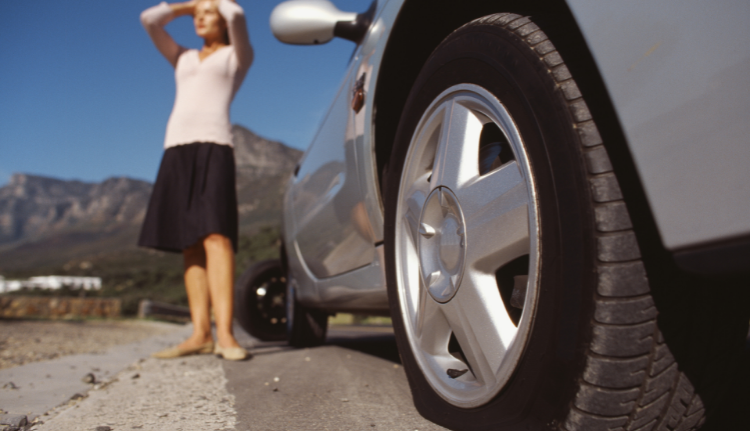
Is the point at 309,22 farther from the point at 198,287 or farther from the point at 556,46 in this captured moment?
the point at 198,287

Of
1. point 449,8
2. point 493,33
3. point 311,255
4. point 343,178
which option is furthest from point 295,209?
point 493,33

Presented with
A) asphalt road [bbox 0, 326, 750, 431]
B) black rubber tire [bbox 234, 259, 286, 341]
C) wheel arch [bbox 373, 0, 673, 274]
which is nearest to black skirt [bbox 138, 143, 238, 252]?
asphalt road [bbox 0, 326, 750, 431]

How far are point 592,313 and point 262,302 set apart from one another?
3.55m

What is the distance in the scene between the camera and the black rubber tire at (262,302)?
388 centimetres

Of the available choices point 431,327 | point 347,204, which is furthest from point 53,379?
point 431,327

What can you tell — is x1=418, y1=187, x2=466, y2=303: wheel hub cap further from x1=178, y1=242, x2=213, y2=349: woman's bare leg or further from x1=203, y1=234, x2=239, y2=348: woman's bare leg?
x1=178, y1=242, x2=213, y2=349: woman's bare leg

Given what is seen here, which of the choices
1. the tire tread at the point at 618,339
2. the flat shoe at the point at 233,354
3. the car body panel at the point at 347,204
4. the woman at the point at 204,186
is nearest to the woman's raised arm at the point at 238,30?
the woman at the point at 204,186

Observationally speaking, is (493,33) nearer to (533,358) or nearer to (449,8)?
(449,8)

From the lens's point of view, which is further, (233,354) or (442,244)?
(233,354)

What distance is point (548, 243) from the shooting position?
0.85m

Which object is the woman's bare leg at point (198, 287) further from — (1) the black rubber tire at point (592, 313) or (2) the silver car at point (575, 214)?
(1) the black rubber tire at point (592, 313)

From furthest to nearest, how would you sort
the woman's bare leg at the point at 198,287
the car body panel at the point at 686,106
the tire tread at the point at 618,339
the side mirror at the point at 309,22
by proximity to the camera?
1. the woman's bare leg at the point at 198,287
2. the side mirror at the point at 309,22
3. the tire tread at the point at 618,339
4. the car body panel at the point at 686,106

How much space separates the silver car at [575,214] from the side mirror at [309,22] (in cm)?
58

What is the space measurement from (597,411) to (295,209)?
2364 millimetres
